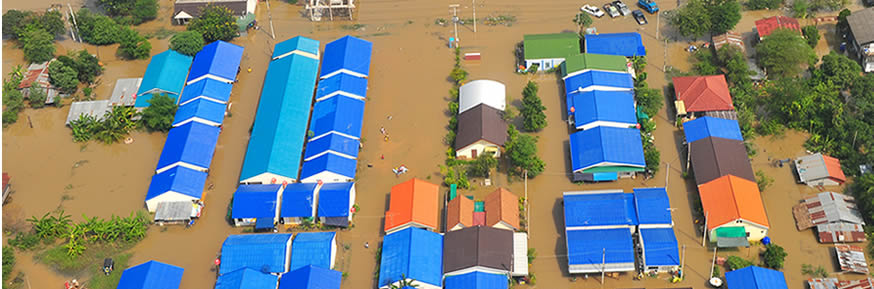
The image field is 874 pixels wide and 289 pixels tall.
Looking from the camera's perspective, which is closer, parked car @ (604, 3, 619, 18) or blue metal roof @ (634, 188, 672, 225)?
blue metal roof @ (634, 188, 672, 225)

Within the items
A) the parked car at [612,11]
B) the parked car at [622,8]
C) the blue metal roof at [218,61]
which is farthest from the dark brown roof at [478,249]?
the parked car at [622,8]

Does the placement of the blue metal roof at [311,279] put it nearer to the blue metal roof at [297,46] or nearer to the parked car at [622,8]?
Answer: the blue metal roof at [297,46]

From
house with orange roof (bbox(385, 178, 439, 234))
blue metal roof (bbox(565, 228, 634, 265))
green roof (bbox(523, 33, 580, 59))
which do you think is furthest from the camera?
green roof (bbox(523, 33, 580, 59))

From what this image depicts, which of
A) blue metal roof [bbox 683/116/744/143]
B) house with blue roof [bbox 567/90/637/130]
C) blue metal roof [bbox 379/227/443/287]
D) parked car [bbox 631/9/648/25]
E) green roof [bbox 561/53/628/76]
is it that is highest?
parked car [bbox 631/9/648/25]

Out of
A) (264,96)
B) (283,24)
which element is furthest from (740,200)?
(283,24)

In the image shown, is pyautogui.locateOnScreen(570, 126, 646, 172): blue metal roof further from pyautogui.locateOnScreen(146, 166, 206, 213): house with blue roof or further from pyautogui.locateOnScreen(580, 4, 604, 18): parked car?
pyautogui.locateOnScreen(146, 166, 206, 213): house with blue roof

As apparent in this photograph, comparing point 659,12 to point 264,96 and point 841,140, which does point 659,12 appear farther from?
point 264,96

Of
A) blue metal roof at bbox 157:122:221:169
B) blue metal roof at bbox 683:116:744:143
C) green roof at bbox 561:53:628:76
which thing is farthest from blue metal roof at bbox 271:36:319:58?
blue metal roof at bbox 683:116:744:143
